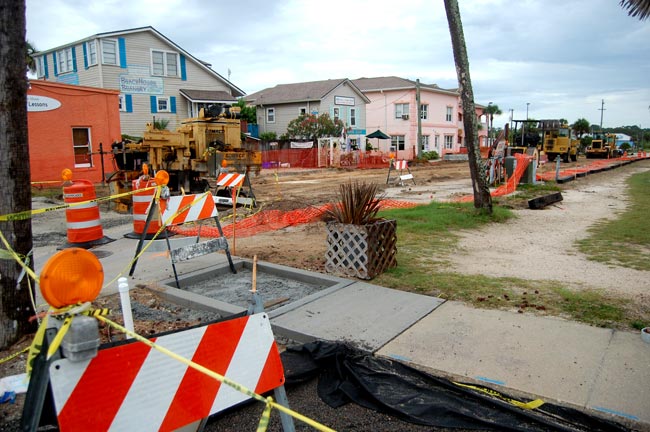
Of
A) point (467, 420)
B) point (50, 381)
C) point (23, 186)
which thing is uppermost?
point (23, 186)

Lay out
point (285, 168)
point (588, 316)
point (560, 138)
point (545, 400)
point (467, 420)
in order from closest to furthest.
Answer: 1. point (467, 420)
2. point (545, 400)
3. point (588, 316)
4. point (285, 168)
5. point (560, 138)

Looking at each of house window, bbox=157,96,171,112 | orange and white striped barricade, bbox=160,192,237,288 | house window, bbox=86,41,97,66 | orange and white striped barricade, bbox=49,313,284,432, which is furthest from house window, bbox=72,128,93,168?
orange and white striped barricade, bbox=49,313,284,432

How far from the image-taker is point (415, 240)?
9148 millimetres

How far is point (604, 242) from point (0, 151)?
953cm

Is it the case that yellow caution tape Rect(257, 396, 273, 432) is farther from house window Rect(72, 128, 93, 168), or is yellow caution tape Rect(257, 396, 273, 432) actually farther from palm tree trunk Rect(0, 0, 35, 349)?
house window Rect(72, 128, 93, 168)

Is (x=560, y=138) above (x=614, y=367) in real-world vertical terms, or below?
above

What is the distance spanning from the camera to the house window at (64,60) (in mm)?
32188

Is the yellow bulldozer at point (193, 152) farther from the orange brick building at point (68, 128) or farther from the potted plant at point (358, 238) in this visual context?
the potted plant at point (358, 238)

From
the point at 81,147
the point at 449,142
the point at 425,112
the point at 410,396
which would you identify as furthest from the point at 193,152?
the point at 449,142

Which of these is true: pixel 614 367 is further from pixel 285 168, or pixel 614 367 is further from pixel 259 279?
pixel 285 168

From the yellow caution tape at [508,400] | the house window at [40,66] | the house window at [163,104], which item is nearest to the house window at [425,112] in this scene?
the house window at [163,104]

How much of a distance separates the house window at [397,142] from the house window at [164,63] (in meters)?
23.5

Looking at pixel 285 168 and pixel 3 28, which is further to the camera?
pixel 285 168

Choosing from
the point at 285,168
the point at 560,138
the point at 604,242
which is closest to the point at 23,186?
the point at 604,242
